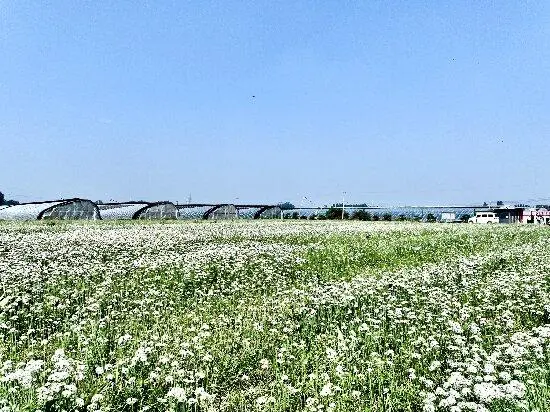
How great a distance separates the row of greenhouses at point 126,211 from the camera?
2095 inches

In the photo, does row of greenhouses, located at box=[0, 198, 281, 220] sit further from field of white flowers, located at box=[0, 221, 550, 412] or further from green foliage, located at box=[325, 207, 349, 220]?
field of white flowers, located at box=[0, 221, 550, 412]

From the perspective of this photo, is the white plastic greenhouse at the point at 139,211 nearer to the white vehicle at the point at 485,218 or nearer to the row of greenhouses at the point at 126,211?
the row of greenhouses at the point at 126,211

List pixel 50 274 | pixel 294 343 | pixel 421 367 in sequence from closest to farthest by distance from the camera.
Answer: pixel 421 367 → pixel 294 343 → pixel 50 274

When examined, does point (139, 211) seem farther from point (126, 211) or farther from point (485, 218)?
point (485, 218)

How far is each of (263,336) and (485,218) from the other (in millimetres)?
71547

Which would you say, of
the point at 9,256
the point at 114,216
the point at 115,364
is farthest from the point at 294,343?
the point at 114,216

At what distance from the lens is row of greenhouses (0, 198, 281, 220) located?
53.2 meters

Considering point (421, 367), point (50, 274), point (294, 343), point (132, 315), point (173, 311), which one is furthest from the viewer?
point (50, 274)

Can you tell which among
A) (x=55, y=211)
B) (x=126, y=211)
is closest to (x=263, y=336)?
(x=55, y=211)

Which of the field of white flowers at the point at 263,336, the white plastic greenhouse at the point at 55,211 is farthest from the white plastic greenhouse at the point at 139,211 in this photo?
the field of white flowers at the point at 263,336

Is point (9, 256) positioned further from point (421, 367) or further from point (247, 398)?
point (421, 367)

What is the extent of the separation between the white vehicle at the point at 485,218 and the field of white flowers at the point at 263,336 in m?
59.2

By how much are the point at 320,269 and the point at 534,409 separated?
35.1 ft

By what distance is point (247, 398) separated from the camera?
6297mm
